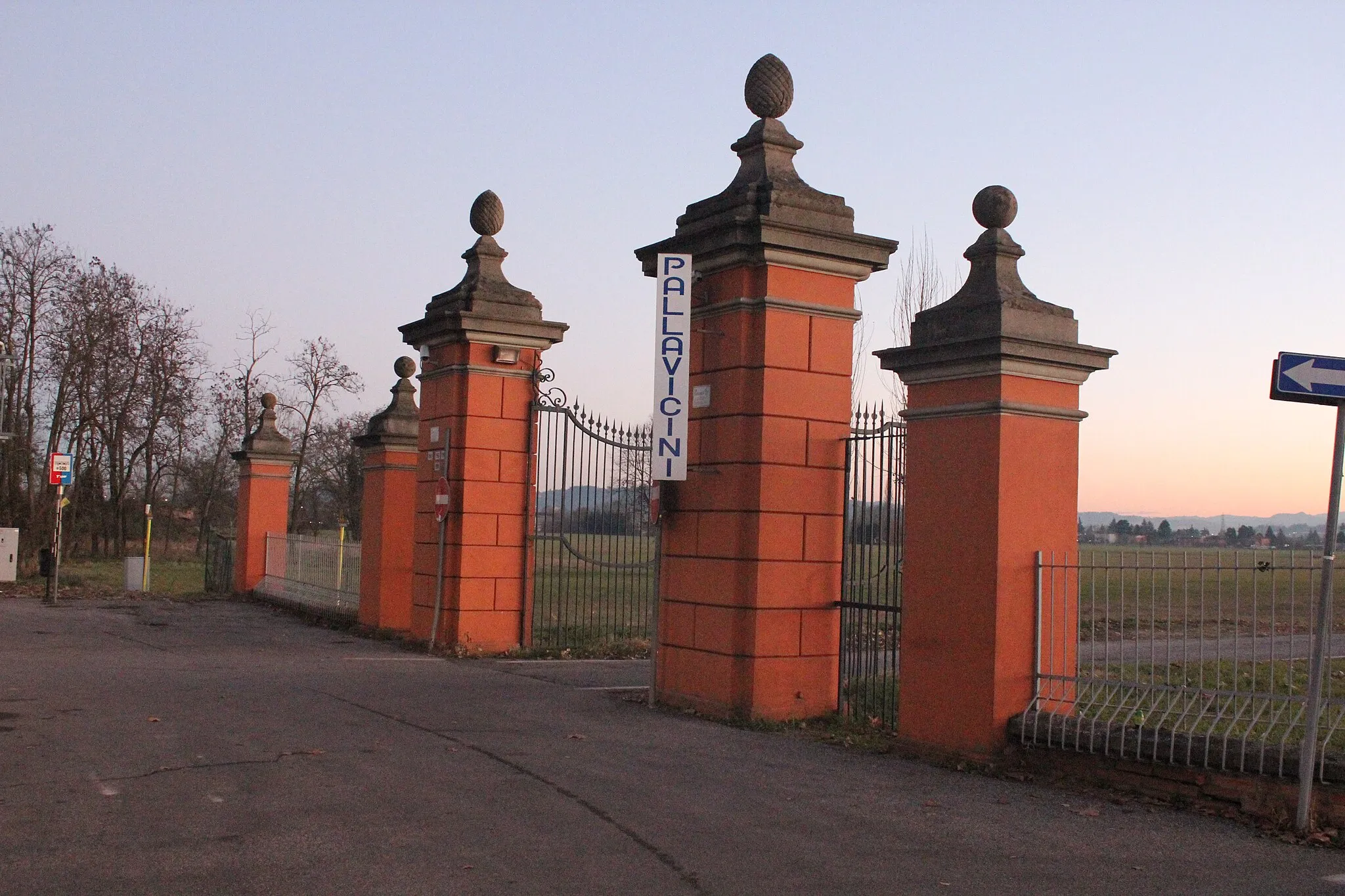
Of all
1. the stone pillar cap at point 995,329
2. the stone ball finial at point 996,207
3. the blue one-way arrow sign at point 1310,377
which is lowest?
the blue one-way arrow sign at point 1310,377

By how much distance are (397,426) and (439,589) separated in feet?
10.1

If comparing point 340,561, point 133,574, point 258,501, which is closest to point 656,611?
point 340,561

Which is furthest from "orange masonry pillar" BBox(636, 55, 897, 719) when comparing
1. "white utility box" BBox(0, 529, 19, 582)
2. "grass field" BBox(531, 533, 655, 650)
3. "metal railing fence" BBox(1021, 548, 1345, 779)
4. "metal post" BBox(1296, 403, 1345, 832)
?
"white utility box" BBox(0, 529, 19, 582)

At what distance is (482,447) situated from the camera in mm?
13852

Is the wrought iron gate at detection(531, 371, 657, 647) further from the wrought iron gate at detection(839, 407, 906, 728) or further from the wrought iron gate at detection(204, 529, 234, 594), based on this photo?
the wrought iron gate at detection(204, 529, 234, 594)

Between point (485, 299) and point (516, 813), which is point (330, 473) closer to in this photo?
point (485, 299)

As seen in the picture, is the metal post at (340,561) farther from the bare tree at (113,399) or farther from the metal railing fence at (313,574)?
the bare tree at (113,399)

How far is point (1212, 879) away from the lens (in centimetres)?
Result: 536

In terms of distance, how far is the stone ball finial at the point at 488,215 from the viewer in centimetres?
1436

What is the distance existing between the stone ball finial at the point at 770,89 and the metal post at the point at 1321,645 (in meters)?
5.26

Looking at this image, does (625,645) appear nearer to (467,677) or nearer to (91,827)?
(467,677)

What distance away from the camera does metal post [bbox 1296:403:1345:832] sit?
600cm

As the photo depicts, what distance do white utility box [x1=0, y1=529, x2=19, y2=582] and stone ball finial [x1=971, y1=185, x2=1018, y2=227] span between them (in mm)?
23946

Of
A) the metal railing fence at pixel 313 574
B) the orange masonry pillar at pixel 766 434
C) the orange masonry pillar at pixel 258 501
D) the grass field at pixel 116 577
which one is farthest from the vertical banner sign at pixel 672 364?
the grass field at pixel 116 577
